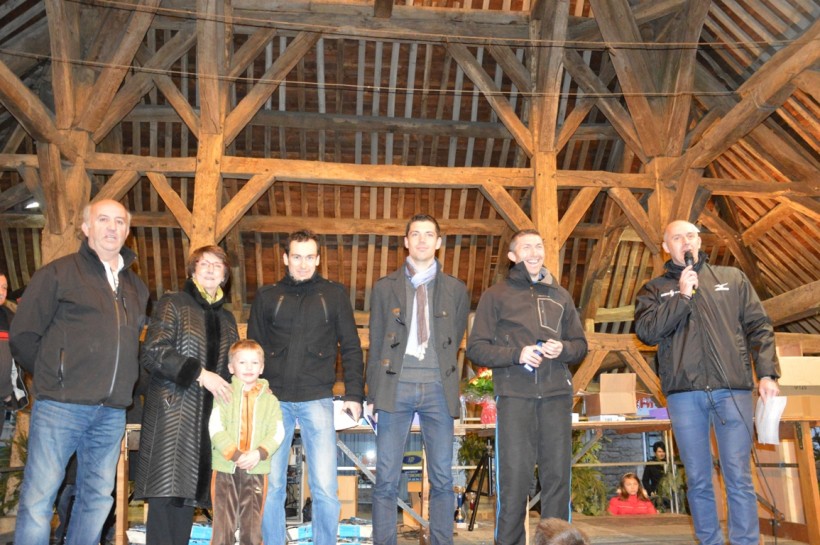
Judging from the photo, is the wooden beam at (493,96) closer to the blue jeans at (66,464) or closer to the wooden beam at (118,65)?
the wooden beam at (118,65)

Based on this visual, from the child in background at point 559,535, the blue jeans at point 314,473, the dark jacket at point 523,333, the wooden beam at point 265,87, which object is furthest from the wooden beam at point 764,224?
the child in background at point 559,535

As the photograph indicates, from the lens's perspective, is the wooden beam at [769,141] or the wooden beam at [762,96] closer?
the wooden beam at [762,96]

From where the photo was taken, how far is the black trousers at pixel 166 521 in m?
3.13

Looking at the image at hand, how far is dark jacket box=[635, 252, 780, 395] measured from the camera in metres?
3.28

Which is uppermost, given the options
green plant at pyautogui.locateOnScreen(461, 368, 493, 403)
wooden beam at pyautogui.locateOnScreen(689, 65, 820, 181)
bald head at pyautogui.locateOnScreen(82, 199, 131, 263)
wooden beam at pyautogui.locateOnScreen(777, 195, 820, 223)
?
wooden beam at pyautogui.locateOnScreen(689, 65, 820, 181)

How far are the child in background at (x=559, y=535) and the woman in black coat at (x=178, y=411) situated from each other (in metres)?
1.79

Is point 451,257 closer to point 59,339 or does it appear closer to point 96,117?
point 96,117

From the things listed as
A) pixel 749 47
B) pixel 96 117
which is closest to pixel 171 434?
pixel 96 117

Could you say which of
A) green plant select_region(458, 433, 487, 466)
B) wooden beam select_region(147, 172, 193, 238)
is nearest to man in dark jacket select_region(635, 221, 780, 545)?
wooden beam select_region(147, 172, 193, 238)

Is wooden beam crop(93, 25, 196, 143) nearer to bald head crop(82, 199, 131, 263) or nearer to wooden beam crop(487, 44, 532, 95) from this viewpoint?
wooden beam crop(487, 44, 532, 95)

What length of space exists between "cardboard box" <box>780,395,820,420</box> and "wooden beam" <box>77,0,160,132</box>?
20.5 ft

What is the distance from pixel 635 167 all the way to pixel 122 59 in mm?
6507

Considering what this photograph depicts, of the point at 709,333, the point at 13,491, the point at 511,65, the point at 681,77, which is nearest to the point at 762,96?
the point at 681,77

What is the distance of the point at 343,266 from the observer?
11.4 meters
